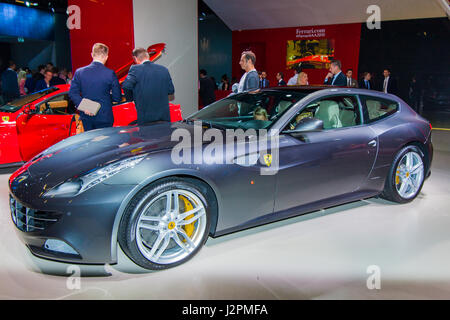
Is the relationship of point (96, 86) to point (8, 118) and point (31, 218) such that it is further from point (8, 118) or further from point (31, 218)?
point (31, 218)

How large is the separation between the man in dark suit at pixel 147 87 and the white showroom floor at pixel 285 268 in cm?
181

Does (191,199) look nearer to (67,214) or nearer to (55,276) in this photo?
(67,214)

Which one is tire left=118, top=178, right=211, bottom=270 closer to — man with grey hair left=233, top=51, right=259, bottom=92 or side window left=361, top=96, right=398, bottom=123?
side window left=361, top=96, right=398, bottom=123

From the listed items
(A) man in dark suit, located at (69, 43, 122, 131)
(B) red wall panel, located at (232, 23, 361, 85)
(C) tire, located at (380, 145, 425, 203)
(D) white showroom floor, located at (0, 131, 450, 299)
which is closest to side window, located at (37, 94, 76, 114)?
(A) man in dark suit, located at (69, 43, 122, 131)

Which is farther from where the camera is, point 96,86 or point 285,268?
point 96,86

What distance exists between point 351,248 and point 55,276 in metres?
2.21

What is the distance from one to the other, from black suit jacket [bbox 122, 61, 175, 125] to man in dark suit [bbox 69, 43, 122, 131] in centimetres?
18

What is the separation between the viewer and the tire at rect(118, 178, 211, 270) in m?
2.29

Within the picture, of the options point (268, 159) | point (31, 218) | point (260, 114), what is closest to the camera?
point (31, 218)

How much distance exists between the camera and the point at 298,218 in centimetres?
352

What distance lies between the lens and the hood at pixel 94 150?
238cm

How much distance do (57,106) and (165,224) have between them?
10.3ft

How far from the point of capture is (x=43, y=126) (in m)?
4.61

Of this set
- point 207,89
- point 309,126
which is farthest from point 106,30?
point 309,126
